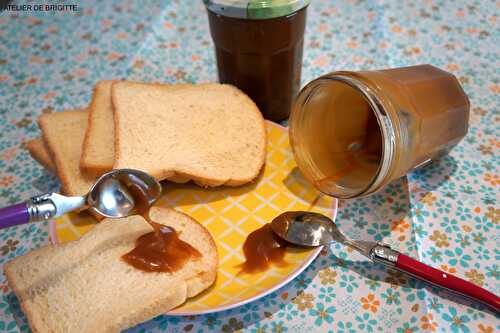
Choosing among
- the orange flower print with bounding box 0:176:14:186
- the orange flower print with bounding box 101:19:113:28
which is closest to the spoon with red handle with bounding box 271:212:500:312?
the orange flower print with bounding box 0:176:14:186

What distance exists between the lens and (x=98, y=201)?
52.5 inches

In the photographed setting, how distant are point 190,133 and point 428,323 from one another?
3.30 feet

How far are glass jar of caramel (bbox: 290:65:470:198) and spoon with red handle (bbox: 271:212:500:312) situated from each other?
0.14 m

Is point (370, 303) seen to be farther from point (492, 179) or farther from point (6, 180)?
point (6, 180)

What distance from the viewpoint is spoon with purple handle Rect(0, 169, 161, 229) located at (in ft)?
3.66

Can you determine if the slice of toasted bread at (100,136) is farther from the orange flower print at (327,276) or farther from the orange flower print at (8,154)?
the orange flower print at (327,276)

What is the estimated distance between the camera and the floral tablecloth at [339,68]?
1.30 metres

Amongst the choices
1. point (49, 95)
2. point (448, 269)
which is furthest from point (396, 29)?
point (49, 95)

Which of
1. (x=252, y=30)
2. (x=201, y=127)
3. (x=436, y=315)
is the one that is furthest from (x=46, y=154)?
(x=436, y=315)

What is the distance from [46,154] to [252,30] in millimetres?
910

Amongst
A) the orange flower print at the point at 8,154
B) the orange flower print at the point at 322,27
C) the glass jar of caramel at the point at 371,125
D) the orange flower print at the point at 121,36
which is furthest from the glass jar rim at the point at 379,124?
the orange flower print at the point at 121,36

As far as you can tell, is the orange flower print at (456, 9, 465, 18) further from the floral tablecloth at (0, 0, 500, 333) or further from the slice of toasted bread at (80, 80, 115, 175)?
the slice of toasted bread at (80, 80, 115, 175)

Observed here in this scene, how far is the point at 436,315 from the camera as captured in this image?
4.22ft

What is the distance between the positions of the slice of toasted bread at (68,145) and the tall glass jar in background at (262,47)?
62cm
